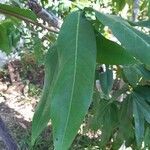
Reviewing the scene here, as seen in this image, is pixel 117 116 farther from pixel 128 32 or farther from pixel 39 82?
pixel 39 82

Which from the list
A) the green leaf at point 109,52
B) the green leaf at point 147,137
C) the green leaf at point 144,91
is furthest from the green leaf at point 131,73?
the green leaf at point 109,52

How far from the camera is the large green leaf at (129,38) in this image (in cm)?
70

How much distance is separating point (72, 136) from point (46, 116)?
12 centimetres

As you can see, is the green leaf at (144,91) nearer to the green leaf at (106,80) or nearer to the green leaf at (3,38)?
the green leaf at (106,80)

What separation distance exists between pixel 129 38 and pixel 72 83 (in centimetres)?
13

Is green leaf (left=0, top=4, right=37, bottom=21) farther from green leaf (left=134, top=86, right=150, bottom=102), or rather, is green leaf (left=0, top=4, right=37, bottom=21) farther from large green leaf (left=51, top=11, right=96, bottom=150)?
green leaf (left=134, top=86, right=150, bottom=102)

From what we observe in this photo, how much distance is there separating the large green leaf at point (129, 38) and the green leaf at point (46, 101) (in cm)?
14

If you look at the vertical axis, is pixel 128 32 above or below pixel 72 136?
above

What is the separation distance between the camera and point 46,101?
0.76 metres

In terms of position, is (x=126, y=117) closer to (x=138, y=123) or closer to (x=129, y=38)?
(x=138, y=123)

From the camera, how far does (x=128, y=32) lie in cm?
72

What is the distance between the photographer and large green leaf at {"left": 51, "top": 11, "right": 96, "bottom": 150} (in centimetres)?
64

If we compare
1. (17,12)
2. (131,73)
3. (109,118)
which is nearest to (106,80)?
(131,73)

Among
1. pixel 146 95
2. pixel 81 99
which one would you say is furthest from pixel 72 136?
pixel 146 95
